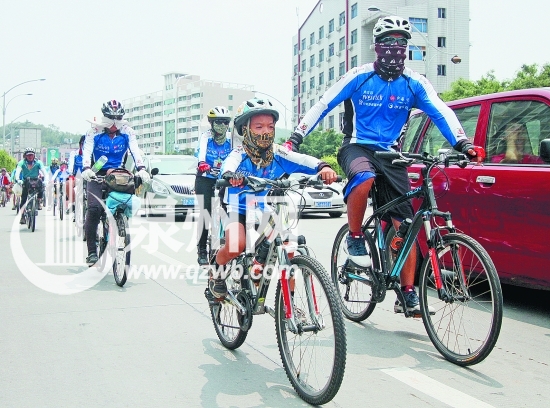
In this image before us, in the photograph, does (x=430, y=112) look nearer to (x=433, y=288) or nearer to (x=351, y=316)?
(x=433, y=288)

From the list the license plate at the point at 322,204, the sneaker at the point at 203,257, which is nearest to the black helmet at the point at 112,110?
the sneaker at the point at 203,257

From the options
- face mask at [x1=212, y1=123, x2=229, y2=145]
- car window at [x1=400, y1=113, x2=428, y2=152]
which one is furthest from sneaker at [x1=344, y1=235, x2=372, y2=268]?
face mask at [x1=212, y1=123, x2=229, y2=145]

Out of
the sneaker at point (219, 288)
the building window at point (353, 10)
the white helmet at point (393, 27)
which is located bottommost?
the sneaker at point (219, 288)

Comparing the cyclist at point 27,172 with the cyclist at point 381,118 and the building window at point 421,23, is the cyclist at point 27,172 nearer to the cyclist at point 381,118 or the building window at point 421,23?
the cyclist at point 381,118

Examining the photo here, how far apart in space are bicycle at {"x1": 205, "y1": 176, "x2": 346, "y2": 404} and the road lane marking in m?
0.64

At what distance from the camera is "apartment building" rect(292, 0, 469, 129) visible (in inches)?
2411

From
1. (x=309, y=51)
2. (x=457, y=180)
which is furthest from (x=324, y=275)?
(x=309, y=51)

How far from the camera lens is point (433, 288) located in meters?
4.33

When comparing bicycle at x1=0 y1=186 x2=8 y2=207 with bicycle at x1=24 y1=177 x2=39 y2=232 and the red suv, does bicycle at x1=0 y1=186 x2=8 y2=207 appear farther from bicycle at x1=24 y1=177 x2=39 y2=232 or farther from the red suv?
the red suv

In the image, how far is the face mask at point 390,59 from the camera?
475 cm

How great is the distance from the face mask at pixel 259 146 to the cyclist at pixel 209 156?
12.9 feet

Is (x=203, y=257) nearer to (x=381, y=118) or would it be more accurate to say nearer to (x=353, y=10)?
(x=381, y=118)

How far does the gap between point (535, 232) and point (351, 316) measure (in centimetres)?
159

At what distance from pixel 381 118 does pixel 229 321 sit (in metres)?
1.86
